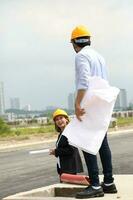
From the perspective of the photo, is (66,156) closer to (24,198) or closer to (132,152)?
(24,198)

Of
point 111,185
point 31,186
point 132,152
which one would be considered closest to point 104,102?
point 111,185

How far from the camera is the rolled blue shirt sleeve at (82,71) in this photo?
25.6 feet

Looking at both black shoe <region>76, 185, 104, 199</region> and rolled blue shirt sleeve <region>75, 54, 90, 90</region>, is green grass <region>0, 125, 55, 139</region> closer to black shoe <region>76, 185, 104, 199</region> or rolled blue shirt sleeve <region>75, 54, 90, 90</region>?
black shoe <region>76, 185, 104, 199</region>

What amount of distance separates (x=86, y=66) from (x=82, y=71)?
3.6 inches

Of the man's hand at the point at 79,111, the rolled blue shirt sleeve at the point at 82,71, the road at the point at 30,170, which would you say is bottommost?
the road at the point at 30,170

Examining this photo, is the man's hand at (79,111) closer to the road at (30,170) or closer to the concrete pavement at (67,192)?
the concrete pavement at (67,192)

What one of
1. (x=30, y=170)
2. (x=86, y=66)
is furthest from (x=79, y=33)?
(x=30, y=170)

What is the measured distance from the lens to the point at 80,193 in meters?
8.00

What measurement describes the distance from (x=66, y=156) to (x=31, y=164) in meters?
7.12

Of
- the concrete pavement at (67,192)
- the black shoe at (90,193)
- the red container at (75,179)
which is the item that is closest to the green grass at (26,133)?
the red container at (75,179)

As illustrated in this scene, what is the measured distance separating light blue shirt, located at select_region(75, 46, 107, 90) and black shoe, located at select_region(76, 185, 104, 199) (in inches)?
50.8

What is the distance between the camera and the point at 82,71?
25.6ft

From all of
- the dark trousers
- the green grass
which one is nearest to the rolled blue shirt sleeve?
the dark trousers

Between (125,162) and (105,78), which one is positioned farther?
(125,162)
